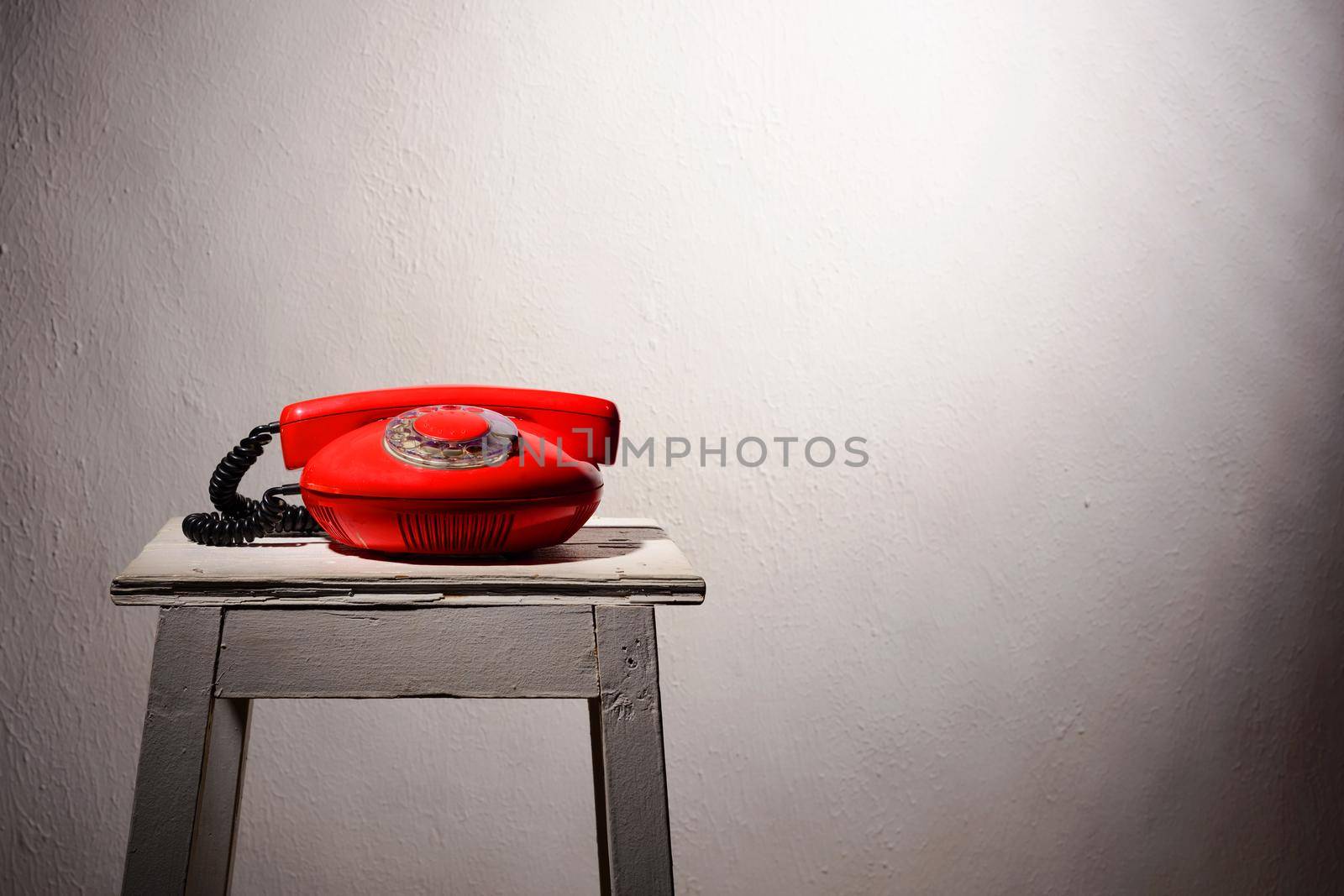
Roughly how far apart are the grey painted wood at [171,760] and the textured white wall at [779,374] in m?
0.48

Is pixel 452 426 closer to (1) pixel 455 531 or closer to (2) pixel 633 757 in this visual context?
(1) pixel 455 531

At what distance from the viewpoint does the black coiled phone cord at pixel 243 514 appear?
0.73 m

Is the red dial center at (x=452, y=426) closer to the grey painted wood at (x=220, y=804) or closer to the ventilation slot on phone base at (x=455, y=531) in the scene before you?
the ventilation slot on phone base at (x=455, y=531)

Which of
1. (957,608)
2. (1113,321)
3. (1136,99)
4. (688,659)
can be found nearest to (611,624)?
(688,659)

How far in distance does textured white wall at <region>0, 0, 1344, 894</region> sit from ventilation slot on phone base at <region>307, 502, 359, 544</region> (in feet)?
1.37

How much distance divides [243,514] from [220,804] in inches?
9.4

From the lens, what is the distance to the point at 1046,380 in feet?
3.79

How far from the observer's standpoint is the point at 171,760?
1.87 feet

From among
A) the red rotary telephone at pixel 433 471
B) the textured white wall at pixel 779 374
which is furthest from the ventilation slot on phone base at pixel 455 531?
the textured white wall at pixel 779 374

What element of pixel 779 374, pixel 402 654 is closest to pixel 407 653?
pixel 402 654

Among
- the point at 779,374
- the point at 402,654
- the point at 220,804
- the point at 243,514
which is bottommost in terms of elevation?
the point at 220,804

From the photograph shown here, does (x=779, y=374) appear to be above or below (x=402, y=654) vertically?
above

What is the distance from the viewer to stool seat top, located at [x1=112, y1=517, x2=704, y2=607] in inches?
23.3

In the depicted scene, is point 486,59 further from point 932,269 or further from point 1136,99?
point 1136,99
